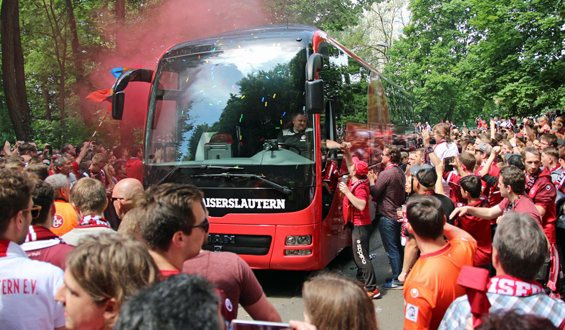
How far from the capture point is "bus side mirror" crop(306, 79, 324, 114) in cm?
487

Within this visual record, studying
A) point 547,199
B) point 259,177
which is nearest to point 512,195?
point 547,199

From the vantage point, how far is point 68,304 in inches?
64.7

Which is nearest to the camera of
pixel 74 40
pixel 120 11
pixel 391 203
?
pixel 391 203

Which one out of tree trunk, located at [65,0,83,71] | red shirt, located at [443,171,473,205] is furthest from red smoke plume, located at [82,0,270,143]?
red shirt, located at [443,171,473,205]

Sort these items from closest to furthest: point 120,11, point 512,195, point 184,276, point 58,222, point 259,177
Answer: point 184,276 → point 58,222 → point 512,195 → point 259,177 → point 120,11

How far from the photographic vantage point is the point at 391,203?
18.6 feet

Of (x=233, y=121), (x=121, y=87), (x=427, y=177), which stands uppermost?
(x=121, y=87)

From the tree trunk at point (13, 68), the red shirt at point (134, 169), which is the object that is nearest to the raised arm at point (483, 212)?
the red shirt at point (134, 169)

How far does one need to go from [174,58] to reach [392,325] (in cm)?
431

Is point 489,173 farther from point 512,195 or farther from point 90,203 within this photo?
point 90,203

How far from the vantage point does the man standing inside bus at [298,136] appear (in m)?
5.24

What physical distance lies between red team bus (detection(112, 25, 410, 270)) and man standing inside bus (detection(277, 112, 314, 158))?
28mm

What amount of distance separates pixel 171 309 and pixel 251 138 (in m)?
4.26

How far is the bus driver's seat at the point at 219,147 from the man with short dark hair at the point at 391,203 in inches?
77.8
